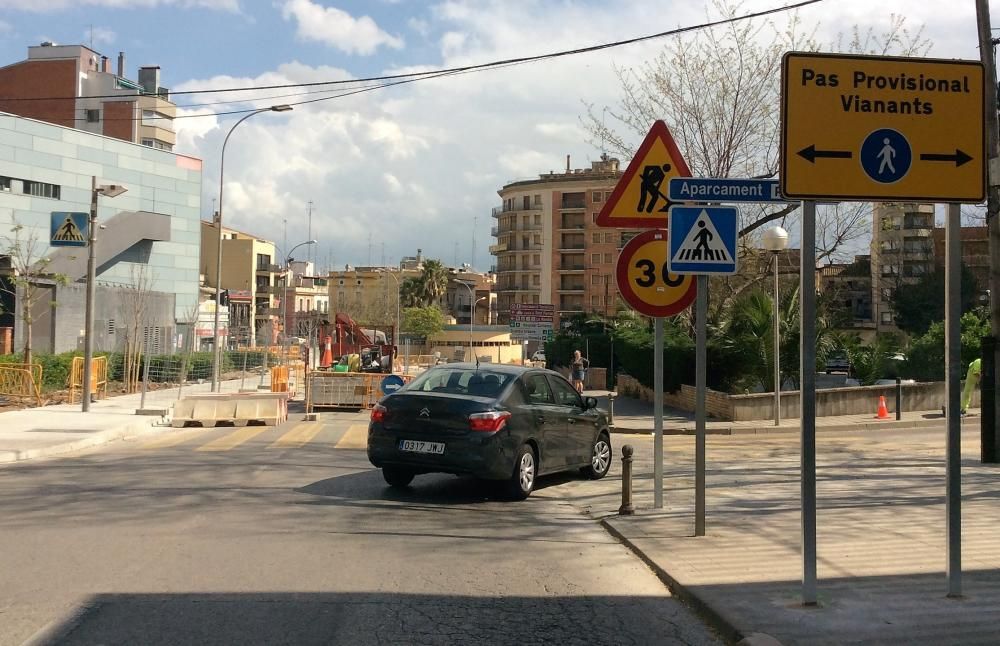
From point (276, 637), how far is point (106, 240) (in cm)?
5124

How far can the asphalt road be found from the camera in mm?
5645

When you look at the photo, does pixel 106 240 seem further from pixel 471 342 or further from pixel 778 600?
pixel 778 600

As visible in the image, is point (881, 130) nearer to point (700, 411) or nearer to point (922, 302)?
point (700, 411)

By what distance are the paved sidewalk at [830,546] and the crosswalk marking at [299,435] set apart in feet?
19.1

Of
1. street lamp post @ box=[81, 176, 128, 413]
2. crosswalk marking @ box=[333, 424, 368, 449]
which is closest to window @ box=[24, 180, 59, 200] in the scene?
street lamp post @ box=[81, 176, 128, 413]

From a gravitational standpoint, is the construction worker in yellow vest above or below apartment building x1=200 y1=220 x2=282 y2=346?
below

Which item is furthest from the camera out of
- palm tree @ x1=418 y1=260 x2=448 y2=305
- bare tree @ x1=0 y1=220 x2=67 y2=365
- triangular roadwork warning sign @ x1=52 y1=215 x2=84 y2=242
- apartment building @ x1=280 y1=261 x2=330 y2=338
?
apartment building @ x1=280 y1=261 x2=330 y2=338

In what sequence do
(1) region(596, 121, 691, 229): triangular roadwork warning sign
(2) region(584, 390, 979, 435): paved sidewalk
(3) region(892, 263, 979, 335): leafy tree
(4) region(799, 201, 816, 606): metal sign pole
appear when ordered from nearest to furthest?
(4) region(799, 201, 816, 606): metal sign pole < (1) region(596, 121, 691, 229): triangular roadwork warning sign < (2) region(584, 390, 979, 435): paved sidewalk < (3) region(892, 263, 979, 335): leafy tree

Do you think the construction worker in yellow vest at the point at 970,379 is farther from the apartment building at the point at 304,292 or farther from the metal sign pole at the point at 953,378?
the apartment building at the point at 304,292

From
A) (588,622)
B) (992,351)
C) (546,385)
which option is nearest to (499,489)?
(546,385)

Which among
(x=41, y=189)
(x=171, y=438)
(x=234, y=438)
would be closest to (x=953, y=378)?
(x=234, y=438)

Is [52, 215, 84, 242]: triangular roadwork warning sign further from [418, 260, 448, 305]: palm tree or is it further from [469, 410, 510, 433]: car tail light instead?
[418, 260, 448, 305]: palm tree

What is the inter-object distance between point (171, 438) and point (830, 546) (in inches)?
536

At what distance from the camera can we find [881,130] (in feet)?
19.4
